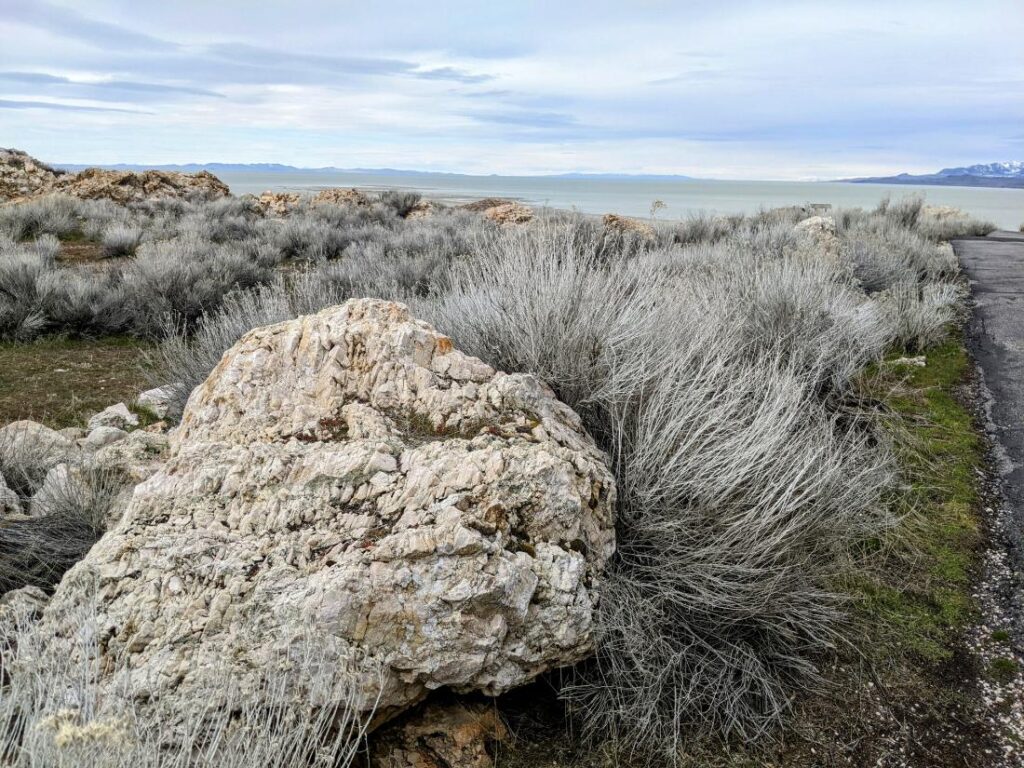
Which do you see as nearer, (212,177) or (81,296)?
(81,296)

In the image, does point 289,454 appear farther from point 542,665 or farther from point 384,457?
point 542,665

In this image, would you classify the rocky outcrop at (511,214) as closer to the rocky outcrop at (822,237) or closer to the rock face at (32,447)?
the rocky outcrop at (822,237)

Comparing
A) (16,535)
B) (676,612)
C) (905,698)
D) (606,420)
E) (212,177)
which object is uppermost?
(212,177)

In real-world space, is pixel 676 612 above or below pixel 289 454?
below

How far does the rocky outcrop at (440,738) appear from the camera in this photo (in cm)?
240

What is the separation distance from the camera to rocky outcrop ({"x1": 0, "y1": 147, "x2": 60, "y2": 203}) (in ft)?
65.3

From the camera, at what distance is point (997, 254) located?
14.5 metres

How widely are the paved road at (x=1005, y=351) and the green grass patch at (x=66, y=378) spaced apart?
6220mm

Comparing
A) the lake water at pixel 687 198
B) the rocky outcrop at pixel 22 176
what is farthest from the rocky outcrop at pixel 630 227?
the rocky outcrop at pixel 22 176

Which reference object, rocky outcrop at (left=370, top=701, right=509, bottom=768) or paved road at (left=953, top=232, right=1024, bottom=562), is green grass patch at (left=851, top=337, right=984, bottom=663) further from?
rocky outcrop at (left=370, top=701, right=509, bottom=768)

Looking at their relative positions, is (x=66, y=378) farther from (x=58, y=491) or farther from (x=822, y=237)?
(x=822, y=237)

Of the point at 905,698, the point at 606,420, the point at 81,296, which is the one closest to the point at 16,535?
the point at 606,420

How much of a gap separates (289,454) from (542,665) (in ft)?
Answer: 3.96

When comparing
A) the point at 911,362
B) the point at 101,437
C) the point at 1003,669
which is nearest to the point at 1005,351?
the point at 911,362
